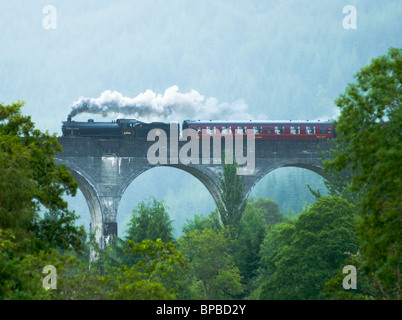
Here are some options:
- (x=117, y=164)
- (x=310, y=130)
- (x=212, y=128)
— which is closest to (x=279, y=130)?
→ (x=310, y=130)

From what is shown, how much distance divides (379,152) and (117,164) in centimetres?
3280

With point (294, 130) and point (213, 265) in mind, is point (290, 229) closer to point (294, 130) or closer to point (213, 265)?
point (213, 265)

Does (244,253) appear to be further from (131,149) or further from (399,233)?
(399,233)

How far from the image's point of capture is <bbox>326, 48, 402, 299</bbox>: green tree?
19.2m

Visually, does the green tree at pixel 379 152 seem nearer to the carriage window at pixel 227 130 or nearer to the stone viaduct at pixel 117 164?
the stone viaduct at pixel 117 164

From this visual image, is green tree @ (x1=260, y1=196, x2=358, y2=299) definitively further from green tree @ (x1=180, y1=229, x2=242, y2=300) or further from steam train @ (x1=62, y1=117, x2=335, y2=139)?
steam train @ (x1=62, y1=117, x2=335, y2=139)

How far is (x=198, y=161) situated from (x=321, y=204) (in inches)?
749

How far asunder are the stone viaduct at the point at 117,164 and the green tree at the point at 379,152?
97.5 feet

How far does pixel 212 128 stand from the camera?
52.3 metres

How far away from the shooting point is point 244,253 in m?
43.7

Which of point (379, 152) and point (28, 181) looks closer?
point (379, 152)

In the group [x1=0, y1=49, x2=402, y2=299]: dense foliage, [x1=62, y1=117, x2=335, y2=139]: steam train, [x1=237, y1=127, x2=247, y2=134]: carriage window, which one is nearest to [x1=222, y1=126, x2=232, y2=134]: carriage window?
[x1=62, y1=117, x2=335, y2=139]: steam train

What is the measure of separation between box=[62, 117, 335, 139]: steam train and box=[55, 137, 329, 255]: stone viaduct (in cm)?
87
